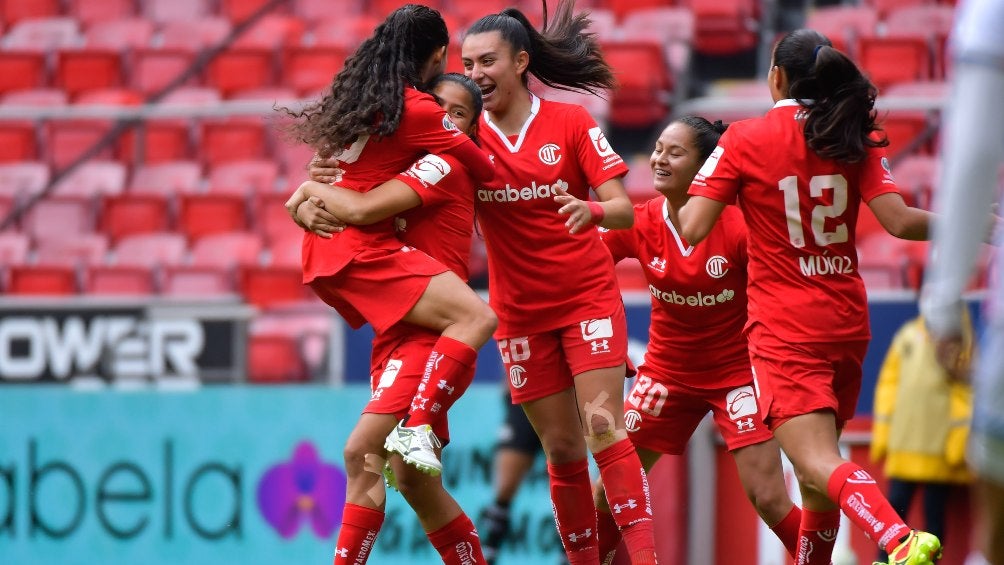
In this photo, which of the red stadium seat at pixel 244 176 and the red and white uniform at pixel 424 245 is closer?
the red and white uniform at pixel 424 245

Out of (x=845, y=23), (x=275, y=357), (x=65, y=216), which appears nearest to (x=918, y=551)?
(x=275, y=357)

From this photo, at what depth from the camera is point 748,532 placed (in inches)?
302

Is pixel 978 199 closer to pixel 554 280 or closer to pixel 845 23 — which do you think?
pixel 554 280

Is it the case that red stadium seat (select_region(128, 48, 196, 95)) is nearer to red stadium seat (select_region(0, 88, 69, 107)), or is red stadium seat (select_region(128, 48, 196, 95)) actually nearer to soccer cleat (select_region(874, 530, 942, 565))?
red stadium seat (select_region(0, 88, 69, 107))

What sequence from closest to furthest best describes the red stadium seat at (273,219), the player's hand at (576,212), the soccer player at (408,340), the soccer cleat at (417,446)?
the soccer cleat at (417,446), the player's hand at (576,212), the soccer player at (408,340), the red stadium seat at (273,219)

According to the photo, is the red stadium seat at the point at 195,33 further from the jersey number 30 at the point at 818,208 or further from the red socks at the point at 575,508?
the jersey number 30 at the point at 818,208

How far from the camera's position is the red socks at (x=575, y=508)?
533 cm

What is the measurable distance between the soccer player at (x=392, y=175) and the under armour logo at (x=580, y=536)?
874mm

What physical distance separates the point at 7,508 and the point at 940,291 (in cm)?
689

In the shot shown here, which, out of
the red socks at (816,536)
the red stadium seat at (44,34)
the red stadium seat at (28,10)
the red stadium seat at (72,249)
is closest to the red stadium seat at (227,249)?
the red stadium seat at (72,249)

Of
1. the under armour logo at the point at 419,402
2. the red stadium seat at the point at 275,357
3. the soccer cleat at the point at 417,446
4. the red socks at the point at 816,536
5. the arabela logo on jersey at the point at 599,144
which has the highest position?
the arabela logo on jersey at the point at 599,144

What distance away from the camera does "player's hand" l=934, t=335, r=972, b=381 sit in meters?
2.83

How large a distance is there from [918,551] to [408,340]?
1820 mm

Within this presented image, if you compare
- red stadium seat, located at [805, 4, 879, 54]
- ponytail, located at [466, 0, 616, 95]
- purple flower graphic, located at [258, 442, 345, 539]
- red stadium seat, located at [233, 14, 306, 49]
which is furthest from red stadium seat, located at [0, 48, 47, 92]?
ponytail, located at [466, 0, 616, 95]
